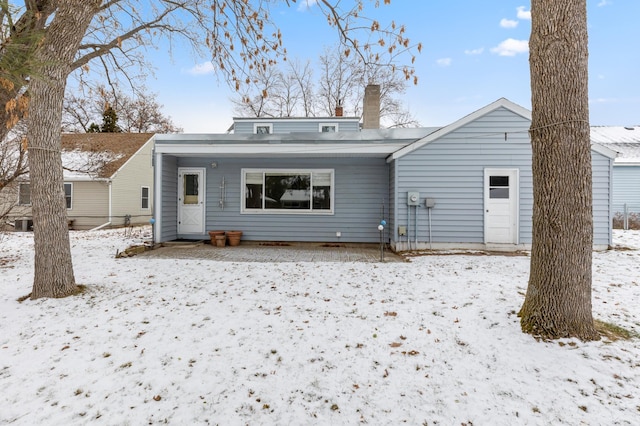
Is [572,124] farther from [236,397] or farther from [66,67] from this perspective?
[66,67]

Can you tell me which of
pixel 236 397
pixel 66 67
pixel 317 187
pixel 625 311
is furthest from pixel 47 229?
→ pixel 625 311

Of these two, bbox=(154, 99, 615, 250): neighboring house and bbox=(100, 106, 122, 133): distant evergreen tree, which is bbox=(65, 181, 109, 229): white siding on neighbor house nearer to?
bbox=(154, 99, 615, 250): neighboring house

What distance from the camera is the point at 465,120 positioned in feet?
25.5

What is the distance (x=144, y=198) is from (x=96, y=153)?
122 inches

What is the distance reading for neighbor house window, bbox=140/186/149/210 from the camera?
55.0 feet

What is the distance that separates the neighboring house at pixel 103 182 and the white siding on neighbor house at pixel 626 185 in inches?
943

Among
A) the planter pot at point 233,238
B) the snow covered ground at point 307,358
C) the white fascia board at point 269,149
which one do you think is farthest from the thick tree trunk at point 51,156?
the planter pot at point 233,238

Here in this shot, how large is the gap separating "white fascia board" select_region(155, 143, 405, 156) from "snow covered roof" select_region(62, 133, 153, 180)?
841cm

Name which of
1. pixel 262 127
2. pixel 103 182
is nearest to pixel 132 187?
pixel 103 182

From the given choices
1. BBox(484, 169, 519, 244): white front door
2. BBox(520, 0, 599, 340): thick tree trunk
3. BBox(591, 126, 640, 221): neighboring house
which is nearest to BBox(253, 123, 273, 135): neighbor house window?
BBox(484, 169, 519, 244): white front door

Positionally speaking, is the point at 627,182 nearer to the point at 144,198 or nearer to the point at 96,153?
the point at 144,198

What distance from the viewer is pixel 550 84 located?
3.06 meters

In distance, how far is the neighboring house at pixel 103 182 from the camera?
14.2m

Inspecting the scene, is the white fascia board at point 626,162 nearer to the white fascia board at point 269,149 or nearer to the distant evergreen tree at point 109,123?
the white fascia board at point 269,149
